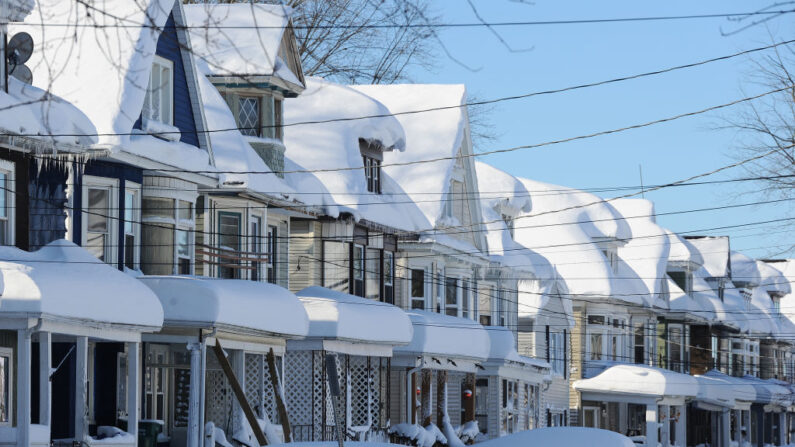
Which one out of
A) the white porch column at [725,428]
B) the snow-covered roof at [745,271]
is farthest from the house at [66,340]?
the snow-covered roof at [745,271]

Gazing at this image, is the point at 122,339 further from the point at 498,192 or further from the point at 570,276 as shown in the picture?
the point at 570,276

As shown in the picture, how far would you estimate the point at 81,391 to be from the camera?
71.3 ft

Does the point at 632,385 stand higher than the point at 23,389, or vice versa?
the point at 23,389

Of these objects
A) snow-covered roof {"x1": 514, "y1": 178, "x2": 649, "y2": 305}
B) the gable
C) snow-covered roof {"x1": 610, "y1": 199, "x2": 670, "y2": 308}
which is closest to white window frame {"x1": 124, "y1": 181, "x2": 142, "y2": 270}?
the gable

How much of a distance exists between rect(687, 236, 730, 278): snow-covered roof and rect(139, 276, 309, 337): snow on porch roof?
55.9 m

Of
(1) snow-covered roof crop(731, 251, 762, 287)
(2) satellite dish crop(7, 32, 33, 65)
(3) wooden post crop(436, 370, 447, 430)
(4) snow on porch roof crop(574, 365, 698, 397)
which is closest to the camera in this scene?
(2) satellite dish crop(7, 32, 33, 65)

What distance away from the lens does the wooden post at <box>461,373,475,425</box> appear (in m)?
40.7

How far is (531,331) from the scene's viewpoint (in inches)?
2080

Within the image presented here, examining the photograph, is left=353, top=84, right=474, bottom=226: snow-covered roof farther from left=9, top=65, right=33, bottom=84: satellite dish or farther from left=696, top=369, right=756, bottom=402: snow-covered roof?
left=696, top=369, right=756, bottom=402: snow-covered roof

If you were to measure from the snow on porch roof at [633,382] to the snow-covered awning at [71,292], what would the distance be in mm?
37143

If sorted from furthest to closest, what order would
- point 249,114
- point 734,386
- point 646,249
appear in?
point 734,386
point 646,249
point 249,114

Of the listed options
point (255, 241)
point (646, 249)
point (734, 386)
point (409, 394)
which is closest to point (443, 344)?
point (409, 394)

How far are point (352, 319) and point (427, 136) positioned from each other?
41.9 feet

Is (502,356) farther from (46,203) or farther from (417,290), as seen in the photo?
(46,203)
